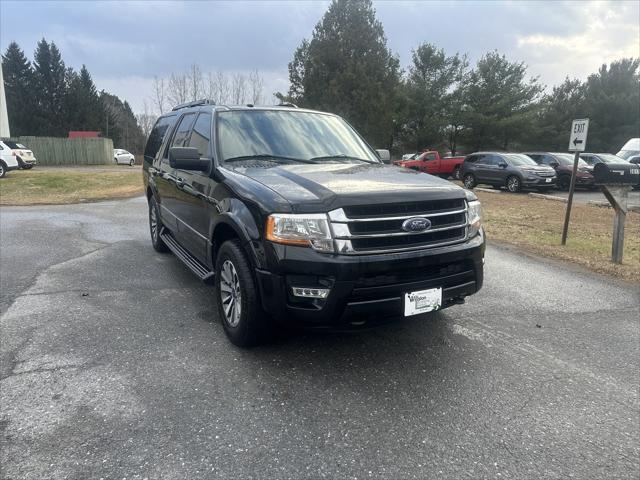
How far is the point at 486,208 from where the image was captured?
13.4 m

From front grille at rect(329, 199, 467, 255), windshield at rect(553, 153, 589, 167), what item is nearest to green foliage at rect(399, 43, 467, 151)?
windshield at rect(553, 153, 589, 167)

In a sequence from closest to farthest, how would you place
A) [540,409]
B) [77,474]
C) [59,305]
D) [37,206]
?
[77,474] < [540,409] < [59,305] < [37,206]

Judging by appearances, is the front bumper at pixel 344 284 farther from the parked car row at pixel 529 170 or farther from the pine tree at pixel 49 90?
the pine tree at pixel 49 90

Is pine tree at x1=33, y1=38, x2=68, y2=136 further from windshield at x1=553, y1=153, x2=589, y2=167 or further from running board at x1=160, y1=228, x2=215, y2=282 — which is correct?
running board at x1=160, y1=228, x2=215, y2=282

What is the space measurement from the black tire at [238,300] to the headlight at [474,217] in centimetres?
173

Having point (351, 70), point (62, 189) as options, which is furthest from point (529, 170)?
point (351, 70)

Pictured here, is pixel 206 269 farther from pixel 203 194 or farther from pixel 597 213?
pixel 597 213

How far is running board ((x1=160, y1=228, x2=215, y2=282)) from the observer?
13.6 feet

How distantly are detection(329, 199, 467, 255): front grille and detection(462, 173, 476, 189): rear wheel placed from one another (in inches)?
689

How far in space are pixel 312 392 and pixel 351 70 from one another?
32191mm

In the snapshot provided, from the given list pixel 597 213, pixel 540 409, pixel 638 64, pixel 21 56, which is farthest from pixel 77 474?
pixel 21 56

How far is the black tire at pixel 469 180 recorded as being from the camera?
19731mm

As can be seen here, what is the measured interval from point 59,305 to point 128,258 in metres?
1.97

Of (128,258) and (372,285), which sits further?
(128,258)
